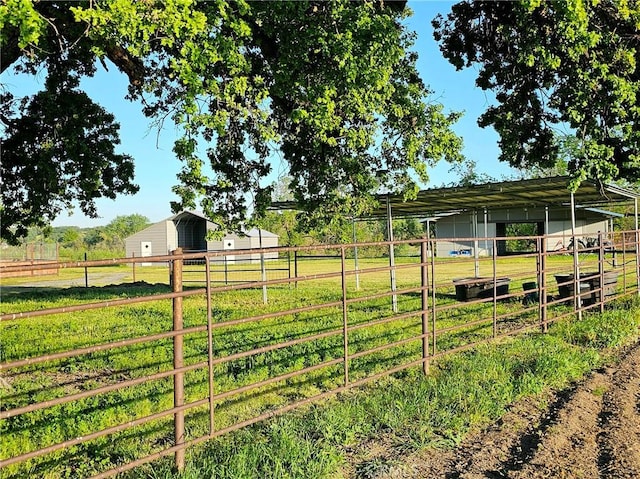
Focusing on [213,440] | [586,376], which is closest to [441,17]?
[586,376]

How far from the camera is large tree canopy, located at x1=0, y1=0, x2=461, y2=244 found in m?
5.86

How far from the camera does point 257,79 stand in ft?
23.1

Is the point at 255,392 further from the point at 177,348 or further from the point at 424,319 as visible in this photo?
the point at 177,348

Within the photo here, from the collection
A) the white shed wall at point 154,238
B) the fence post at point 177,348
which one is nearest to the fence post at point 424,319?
the fence post at point 177,348

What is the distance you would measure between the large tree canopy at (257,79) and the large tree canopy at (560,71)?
1813 mm

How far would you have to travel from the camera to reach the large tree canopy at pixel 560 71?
8.49 metres

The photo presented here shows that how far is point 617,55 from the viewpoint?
8711 mm

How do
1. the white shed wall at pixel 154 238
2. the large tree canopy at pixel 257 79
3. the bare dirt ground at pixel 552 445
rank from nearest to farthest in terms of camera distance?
the bare dirt ground at pixel 552 445 < the large tree canopy at pixel 257 79 < the white shed wall at pixel 154 238

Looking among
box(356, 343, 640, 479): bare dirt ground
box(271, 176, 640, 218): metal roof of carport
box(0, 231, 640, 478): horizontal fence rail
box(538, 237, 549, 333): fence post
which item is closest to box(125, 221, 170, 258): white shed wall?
box(271, 176, 640, 218): metal roof of carport

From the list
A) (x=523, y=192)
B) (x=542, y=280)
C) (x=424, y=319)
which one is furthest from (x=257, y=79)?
(x=523, y=192)

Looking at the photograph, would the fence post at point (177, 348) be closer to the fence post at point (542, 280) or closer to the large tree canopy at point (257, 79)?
the large tree canopy at point (257, 79)

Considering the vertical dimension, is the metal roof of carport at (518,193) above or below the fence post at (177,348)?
above

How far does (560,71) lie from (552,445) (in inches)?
296

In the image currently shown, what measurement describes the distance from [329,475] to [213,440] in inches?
45.4
